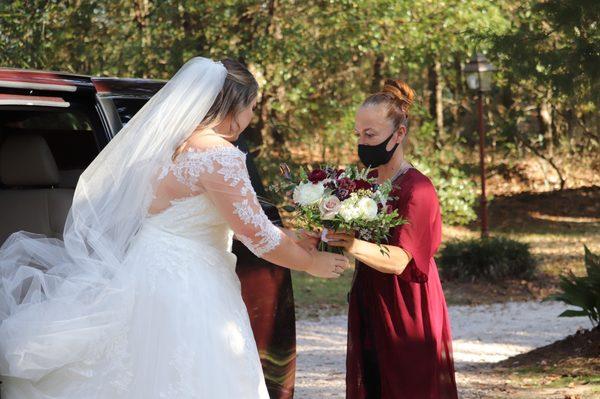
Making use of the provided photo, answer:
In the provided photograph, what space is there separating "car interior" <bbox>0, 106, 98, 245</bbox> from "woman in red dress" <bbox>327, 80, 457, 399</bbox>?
182cm

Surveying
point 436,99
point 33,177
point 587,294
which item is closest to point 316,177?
point 33,177

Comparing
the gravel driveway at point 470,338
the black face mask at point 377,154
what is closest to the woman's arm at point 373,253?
the black face mask at point 377,154

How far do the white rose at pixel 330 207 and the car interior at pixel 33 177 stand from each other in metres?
1.89

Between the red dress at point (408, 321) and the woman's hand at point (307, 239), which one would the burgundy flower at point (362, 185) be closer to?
the red dress at point (408, 321)

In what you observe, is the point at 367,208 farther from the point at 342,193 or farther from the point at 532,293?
the point at 532,293

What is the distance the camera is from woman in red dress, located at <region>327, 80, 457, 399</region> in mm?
4082

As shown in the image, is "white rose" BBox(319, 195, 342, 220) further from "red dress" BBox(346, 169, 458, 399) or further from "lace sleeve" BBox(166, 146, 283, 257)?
"red dress" BBox(346, 169, 458, 399)

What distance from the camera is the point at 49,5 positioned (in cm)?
1373

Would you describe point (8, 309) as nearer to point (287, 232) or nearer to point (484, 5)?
point (287, 232)

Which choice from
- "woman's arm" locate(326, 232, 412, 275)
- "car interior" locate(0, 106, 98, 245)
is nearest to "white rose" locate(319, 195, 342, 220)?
"woman's arm" locate(326, 232, 412, 275)

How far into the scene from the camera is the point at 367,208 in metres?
3.84

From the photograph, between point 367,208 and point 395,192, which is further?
point 395,192

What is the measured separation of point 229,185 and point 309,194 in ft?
1.19

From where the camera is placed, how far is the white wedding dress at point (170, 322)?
3.81 metres
